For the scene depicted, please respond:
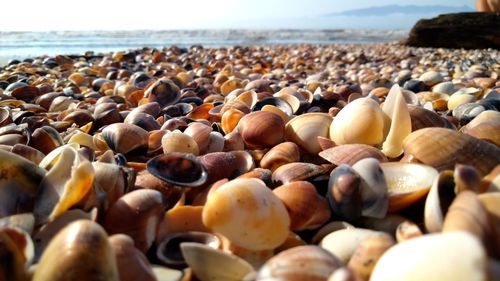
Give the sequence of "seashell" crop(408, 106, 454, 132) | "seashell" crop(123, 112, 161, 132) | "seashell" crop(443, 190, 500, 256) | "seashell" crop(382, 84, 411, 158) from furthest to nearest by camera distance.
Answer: "seashell" crop(123, 112, 161, 132) < "seashell" crop(408, 106, 454, 132) < "seashell" crop(382, 84, 411, 158) < "seashell" crop(443, 190, 500, 256)

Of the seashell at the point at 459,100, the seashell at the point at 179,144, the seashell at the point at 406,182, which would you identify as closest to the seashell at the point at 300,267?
the seashell at the point at 406,182

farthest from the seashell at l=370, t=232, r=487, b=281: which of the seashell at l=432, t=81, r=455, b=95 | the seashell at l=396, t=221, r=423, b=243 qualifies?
the seashell at l=432, t=81, r=455, b=95

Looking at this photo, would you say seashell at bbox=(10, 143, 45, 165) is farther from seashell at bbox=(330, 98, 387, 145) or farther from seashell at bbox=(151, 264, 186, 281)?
seashell at bbox=(330, 98, 387, 145)

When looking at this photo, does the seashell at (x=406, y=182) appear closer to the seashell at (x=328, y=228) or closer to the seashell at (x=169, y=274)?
the seashell at (x=328, y=228)

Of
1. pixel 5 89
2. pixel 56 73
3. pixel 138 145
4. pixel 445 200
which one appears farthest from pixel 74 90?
pixel 445 200

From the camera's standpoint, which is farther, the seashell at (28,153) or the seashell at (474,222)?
the seashell at (28,153)

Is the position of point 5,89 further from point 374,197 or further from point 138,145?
point 374,197

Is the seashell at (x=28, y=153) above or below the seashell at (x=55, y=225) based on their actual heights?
above
